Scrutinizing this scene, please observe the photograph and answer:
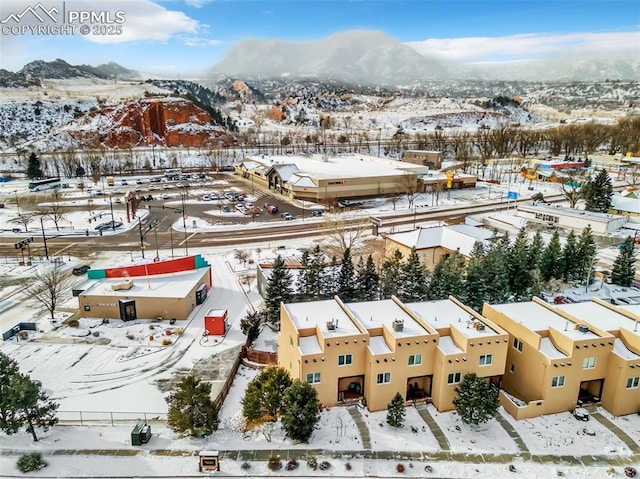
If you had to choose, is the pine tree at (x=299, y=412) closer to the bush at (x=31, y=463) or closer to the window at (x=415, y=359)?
the window at (x=415, y=359)

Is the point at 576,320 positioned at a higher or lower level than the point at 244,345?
higher

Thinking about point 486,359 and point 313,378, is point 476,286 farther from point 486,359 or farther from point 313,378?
point 313,378

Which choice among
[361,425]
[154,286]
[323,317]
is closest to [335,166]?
[154,286]

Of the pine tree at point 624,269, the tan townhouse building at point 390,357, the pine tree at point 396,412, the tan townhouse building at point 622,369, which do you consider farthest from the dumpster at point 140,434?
the pine tree at point 624,269

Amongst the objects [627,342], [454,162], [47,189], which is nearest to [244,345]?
[627,342]

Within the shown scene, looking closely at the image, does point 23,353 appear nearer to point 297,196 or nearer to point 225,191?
point 297,196
